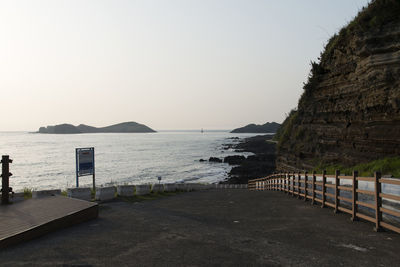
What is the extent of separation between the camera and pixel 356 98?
19.5 metres

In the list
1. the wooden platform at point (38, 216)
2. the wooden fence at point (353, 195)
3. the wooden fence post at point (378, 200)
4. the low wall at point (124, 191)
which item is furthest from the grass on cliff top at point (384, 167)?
the wooden platform at point (38, 216)

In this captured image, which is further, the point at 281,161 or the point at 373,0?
the point at 281,161

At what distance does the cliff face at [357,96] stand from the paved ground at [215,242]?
9533mm

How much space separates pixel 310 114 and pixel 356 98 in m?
7.19

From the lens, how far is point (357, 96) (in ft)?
63.6

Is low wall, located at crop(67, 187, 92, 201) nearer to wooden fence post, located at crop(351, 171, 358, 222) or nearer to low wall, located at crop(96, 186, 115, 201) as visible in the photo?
low wall, located at crop(96, 186, 115, 201)

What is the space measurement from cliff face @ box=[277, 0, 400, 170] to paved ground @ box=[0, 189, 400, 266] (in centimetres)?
953

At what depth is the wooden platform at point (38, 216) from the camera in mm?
7391

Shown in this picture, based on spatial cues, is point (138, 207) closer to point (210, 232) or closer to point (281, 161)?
point (210, 232)

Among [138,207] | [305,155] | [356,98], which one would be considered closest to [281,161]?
[305,155]

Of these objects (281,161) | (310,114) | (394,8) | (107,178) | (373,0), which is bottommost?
(107,178)

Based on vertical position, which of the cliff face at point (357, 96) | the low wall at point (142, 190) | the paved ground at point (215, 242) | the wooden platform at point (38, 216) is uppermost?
the cliff face at point (357, 96)

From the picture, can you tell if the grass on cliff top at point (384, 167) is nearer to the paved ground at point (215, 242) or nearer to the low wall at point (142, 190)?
the paved ground at point (215, 242)

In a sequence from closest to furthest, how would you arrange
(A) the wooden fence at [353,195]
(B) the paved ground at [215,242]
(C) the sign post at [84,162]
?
(B) the paved ground at [215,242]
(A) the wooden fence at [353,195]
(C) the sign post at [84,162]
